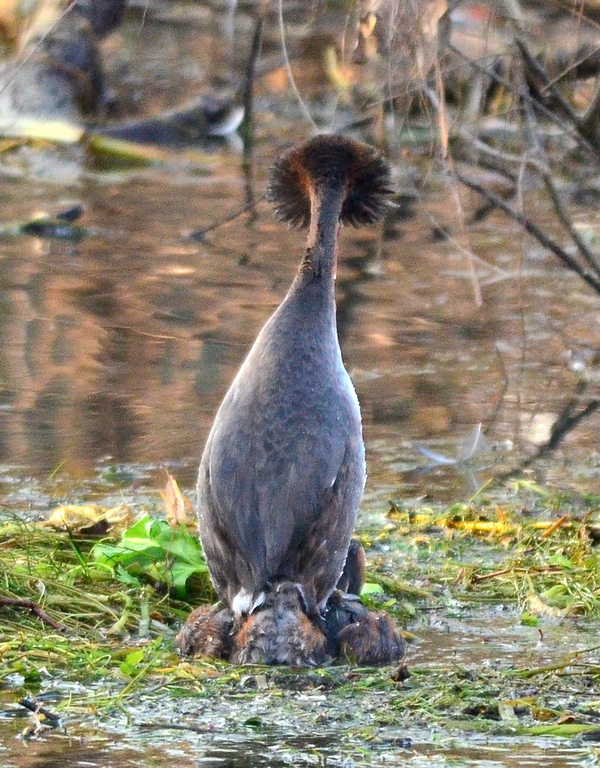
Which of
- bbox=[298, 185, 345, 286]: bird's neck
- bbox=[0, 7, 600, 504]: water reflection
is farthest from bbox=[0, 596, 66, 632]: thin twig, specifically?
bbox=[0, 7, 600, 504]: water reflection

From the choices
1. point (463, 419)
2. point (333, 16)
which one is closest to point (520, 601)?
point (463, 419)

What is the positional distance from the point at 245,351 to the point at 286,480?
5.14 metres

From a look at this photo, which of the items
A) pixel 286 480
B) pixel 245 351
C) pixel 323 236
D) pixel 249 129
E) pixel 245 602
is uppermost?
pixel 323 236

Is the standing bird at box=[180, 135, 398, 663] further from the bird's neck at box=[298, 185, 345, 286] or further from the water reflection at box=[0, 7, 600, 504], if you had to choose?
the water reflection at box=[0, 7, 600, 504]

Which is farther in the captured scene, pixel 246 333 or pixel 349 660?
pixel 246 333

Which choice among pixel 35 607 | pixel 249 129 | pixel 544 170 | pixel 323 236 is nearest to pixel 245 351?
pixel 544 170

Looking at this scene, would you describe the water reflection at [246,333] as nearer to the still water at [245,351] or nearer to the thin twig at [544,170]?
the still water at [245,351]

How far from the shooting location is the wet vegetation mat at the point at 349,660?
4.48m

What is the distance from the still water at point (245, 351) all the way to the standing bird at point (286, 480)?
482 millimetres

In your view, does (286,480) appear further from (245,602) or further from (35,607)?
(35,607)

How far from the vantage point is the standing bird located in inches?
206

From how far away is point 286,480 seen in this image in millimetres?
5324

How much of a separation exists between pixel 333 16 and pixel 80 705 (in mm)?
23207

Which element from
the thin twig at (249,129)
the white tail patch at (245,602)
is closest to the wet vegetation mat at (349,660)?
the white tail patch at (245,602)
